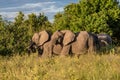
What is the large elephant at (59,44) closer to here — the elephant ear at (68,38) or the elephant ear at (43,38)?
the elephant ear at (68,38)

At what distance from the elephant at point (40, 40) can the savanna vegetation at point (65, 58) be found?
1.71 feet

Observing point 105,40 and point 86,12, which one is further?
point 86,12

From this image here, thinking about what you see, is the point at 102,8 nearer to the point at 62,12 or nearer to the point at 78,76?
the point at 62,12

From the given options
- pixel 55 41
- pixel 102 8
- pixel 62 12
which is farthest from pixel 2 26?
pixel 62 12

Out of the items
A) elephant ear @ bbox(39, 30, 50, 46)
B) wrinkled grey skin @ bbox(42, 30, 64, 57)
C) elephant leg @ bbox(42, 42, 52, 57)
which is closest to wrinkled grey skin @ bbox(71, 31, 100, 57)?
wrinkled grey skin @ bbox(42, 30, 64, 57)

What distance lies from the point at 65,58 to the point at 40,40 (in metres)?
3.24

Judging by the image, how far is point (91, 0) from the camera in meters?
33.2

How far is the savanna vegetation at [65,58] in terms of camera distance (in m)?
10.4

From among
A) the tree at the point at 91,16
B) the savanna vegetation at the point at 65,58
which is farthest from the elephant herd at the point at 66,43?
the tree at the point at 91,16

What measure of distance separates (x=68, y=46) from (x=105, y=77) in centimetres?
961

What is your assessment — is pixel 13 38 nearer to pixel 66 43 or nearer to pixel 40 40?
pixel 40 40

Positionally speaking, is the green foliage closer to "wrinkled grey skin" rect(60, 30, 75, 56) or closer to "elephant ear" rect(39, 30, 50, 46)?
"elephant ear" rect(39, 30, 50, 46)

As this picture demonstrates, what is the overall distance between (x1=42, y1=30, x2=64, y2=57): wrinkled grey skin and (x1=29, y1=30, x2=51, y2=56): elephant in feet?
0.61

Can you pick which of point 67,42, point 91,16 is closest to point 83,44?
point 67,42
